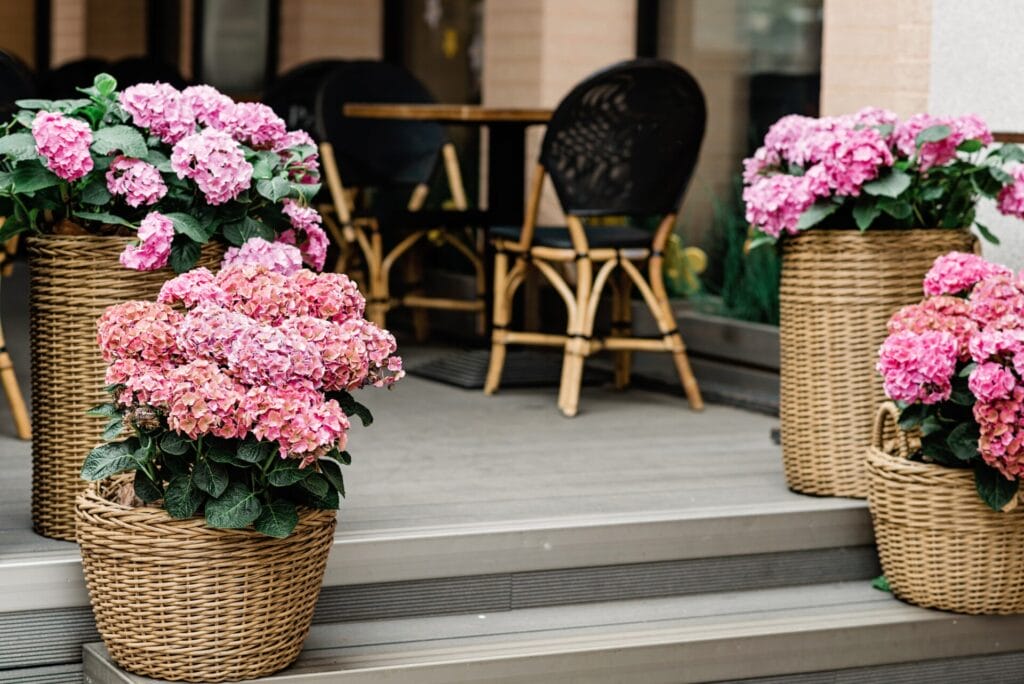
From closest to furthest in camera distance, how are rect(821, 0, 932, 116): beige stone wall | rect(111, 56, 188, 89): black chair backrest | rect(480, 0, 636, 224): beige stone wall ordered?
rect(821, 0, 932, 116): beige stone wall → rect(480, 0, 636, 224): beige stone wall → rect(111, 56, 188, 89): black chair backrest

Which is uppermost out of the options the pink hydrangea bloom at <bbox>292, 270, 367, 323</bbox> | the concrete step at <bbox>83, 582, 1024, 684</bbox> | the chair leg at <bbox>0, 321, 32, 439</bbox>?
the pink hydrangea bloom at <bbox>292, 270, 367, 323</bbox>

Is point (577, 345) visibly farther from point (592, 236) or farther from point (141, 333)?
point (141, 333)

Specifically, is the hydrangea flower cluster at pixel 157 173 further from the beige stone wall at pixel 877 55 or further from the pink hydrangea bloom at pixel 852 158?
the beige stone wall at pixel 877 55

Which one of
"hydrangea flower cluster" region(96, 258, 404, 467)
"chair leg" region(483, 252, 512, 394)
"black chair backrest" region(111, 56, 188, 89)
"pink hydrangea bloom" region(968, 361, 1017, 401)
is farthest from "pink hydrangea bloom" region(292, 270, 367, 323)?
"black chair backrest" region(111, 56, 188, 89)

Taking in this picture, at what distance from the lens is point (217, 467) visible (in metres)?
3.15

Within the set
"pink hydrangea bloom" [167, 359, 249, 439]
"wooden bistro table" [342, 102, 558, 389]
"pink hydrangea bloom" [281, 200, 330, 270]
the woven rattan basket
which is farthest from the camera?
"wooden bistro table" [342, 102, 558, 389]

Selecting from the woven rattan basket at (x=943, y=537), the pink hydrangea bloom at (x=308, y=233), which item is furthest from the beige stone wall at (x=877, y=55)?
the pink hydrangea bloom at (x=308, y=233)

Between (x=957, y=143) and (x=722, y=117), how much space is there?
2417 millimetres

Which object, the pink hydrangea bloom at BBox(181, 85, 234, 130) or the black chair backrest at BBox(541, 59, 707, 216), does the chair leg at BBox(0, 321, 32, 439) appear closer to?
the pink hydrangea bloom at BBox(181, 85, 234, 130)

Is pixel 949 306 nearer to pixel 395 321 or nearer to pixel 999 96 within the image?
pixel 999 96

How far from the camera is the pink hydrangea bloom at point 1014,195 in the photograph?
4270 mm

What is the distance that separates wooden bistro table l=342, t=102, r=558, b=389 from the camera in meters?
5.93

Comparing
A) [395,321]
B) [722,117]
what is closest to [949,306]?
[722,117]

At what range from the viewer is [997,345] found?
3.69m
